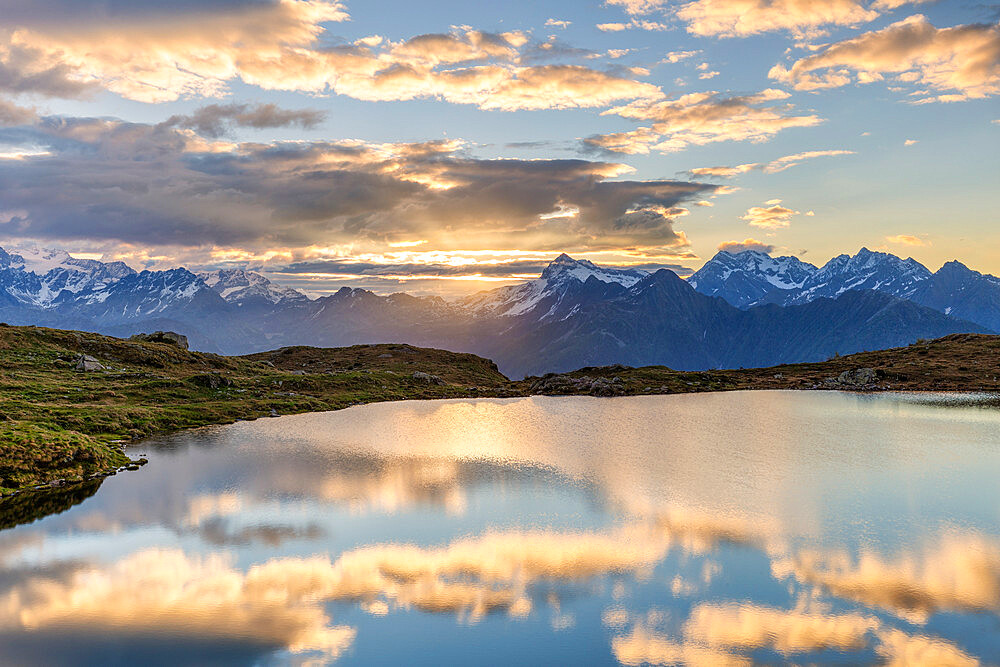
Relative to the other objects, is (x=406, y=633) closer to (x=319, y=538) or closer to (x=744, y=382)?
(x=319, y=538)

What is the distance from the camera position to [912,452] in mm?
66000

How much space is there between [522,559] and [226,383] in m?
93.6

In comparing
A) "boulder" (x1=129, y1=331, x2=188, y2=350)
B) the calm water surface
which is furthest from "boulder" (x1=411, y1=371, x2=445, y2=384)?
the calm water surface

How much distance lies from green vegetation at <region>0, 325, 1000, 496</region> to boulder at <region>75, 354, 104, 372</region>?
1288 millimetres

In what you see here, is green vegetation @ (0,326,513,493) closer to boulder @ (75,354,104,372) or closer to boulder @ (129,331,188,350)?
boulder @ (75,354,104,372)

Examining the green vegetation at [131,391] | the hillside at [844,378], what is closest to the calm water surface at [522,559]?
Result: the green vegetation at [131,391]

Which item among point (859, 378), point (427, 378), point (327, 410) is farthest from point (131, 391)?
point (859, 378)

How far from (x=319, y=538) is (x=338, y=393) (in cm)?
8722

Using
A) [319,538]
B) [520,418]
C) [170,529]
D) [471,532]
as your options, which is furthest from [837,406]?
[170,529]

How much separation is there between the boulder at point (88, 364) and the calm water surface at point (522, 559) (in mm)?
57285

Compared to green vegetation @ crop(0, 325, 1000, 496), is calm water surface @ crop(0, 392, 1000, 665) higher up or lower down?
lower down

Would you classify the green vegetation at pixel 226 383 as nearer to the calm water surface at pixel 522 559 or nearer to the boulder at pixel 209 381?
the boulder at pixel 209 381

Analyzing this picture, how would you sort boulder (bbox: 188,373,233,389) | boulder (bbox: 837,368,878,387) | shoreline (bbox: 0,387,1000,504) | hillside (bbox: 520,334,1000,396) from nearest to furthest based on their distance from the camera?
shoreline (bbox: 0,387,1000,504)
boulder (bbox: 188,373,233,389)
hillside (bbox: 520,334,1000,396)
boulder (bbox: 837,368,878,387)

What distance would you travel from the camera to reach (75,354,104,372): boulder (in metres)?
111
